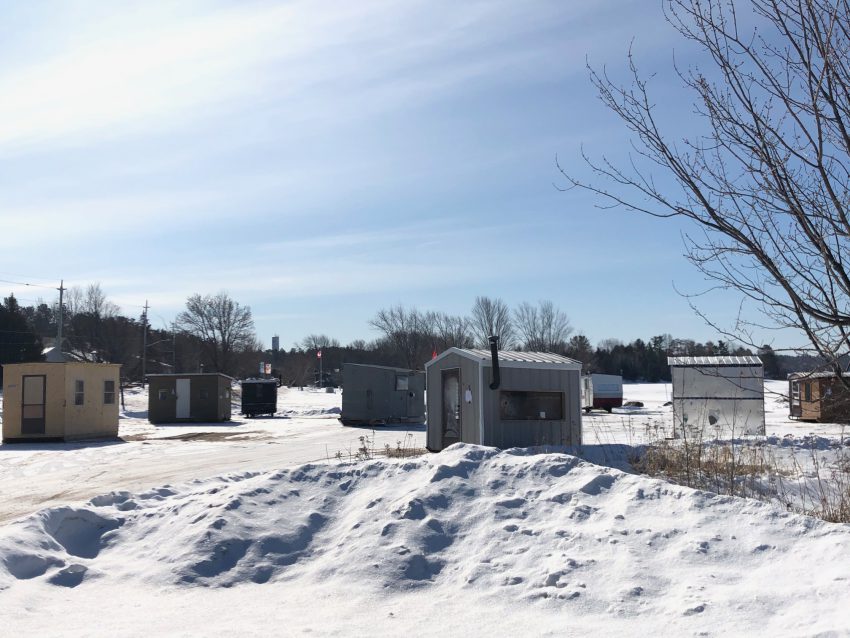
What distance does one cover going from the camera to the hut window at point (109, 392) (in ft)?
88.5

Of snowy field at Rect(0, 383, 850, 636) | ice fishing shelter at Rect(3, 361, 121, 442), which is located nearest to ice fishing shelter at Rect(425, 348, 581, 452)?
snowy field at Rect(0, 383, 850, 636)

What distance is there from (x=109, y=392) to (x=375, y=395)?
36.2 feet

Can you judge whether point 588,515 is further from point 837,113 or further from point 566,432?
point 566,432

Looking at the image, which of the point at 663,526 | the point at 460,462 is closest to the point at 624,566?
the point at 663,526

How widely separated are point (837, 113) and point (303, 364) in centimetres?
10006

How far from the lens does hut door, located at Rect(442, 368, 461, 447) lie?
17469 millimetres

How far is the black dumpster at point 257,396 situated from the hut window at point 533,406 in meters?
28.4

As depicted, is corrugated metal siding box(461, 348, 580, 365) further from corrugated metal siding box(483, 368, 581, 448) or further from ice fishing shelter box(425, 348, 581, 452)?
corrugated metal siding box(483, 368, 581, 448)

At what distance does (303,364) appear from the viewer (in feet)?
336

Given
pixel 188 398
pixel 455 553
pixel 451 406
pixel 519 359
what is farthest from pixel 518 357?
pixel 188 398

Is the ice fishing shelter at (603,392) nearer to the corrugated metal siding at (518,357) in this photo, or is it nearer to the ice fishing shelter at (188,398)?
the ice fishing shelter at (188,398)

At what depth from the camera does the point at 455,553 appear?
6.78 meters

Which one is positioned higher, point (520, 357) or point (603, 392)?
point (520, 357)

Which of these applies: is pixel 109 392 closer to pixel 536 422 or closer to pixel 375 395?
pixel 375 395
